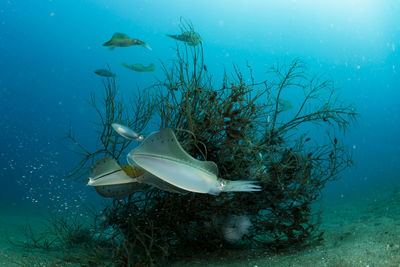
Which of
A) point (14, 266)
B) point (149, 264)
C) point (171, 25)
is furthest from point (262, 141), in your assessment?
point (171, 25)

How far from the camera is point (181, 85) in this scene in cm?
421

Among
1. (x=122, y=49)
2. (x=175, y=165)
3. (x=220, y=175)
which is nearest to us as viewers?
(x=175, y=165)

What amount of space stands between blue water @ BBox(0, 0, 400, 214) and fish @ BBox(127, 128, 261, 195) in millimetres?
49267

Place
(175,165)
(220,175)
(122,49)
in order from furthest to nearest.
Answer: (122,49) → (220,175) → (175,165)

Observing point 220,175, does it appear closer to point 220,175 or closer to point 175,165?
point 220,175

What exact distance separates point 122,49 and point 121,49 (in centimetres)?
48

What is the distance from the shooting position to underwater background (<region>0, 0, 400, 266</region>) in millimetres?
59250

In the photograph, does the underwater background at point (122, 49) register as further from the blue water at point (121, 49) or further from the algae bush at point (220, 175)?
the algae bush at point (220, 175)

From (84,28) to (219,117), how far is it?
229ft

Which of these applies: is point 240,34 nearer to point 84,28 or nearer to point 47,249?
point 84,28

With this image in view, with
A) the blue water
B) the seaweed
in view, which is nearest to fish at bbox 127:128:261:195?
the seaweed

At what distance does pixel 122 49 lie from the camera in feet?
230

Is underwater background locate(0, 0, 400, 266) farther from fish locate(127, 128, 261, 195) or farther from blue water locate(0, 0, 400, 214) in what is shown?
fish locate(127, 128, 261, 195)

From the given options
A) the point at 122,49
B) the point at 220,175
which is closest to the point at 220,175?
the point at 220,175
